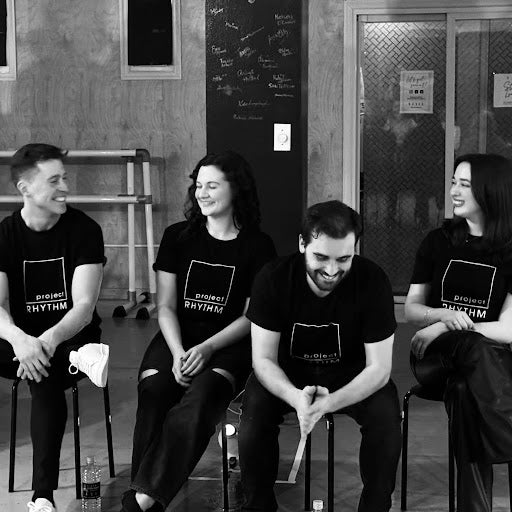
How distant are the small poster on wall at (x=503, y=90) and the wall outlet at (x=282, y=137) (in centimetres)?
128

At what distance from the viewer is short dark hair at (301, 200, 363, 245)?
2.66 metres

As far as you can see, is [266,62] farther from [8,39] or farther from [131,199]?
[8,39]

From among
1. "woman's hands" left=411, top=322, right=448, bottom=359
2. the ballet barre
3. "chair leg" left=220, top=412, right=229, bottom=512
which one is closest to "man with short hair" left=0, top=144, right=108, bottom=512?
"chair leg" left=220, top=412, right=229, bottom=512

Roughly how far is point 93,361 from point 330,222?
0.85 m

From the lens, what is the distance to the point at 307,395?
104 inches

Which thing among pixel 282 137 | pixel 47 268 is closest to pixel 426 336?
pixel 47 268

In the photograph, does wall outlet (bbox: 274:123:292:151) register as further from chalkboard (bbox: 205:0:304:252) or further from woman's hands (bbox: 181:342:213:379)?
woman's hands (bbox: 181:342:213:379)

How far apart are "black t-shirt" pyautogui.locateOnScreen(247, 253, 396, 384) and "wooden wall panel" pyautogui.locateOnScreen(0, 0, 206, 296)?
351cm

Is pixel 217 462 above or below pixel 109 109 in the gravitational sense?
below

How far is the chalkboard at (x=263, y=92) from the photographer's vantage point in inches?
228

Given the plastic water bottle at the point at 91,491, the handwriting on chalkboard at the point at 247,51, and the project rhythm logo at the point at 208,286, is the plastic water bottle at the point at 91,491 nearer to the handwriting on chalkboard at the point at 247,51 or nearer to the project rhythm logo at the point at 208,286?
the project rhythm logo at the point at 208,286

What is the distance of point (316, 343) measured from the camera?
283 cm

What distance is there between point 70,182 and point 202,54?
1.21 m

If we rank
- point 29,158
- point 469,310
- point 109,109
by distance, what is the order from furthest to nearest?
1. point 109,109
2. point 29,158
3. point 469,310
